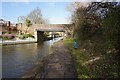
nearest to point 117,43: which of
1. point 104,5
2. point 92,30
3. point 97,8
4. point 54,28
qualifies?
point 104,5

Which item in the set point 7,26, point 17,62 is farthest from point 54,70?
point 7,26

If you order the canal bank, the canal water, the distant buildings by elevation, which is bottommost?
the canal water

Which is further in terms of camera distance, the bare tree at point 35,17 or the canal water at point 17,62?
the bare tree at point 35,17

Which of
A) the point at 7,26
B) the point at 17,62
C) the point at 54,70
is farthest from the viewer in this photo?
the point at 7,26

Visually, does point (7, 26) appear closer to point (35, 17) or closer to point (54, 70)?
point (35, 17)

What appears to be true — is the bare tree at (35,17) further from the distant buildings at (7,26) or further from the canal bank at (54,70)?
the canal bank at (54,70)

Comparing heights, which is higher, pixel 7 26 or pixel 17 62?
pixel 7 26

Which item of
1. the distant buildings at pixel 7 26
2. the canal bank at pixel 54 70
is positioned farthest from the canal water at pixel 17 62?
the distant buildings at pixel 7 26

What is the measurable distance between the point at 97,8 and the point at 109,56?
19.3ft

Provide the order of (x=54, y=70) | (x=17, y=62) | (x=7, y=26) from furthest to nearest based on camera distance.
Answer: (x=7, y=26) < (x=17, y=62) < (x=54, y=70)

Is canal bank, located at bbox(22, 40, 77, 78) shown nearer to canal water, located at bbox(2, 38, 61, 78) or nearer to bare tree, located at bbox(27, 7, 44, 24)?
canal water, located at bbox(2, 38, 61, 78)

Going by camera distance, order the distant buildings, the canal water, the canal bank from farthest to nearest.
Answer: the distant buildings < the canal water < the canal bank

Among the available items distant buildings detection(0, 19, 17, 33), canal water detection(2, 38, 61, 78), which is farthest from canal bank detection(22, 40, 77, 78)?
distant buildings detection(0, 19, 17, 33)

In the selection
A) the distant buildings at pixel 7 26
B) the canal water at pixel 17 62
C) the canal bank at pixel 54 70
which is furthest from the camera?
the distant buildings at pixel 7 26
